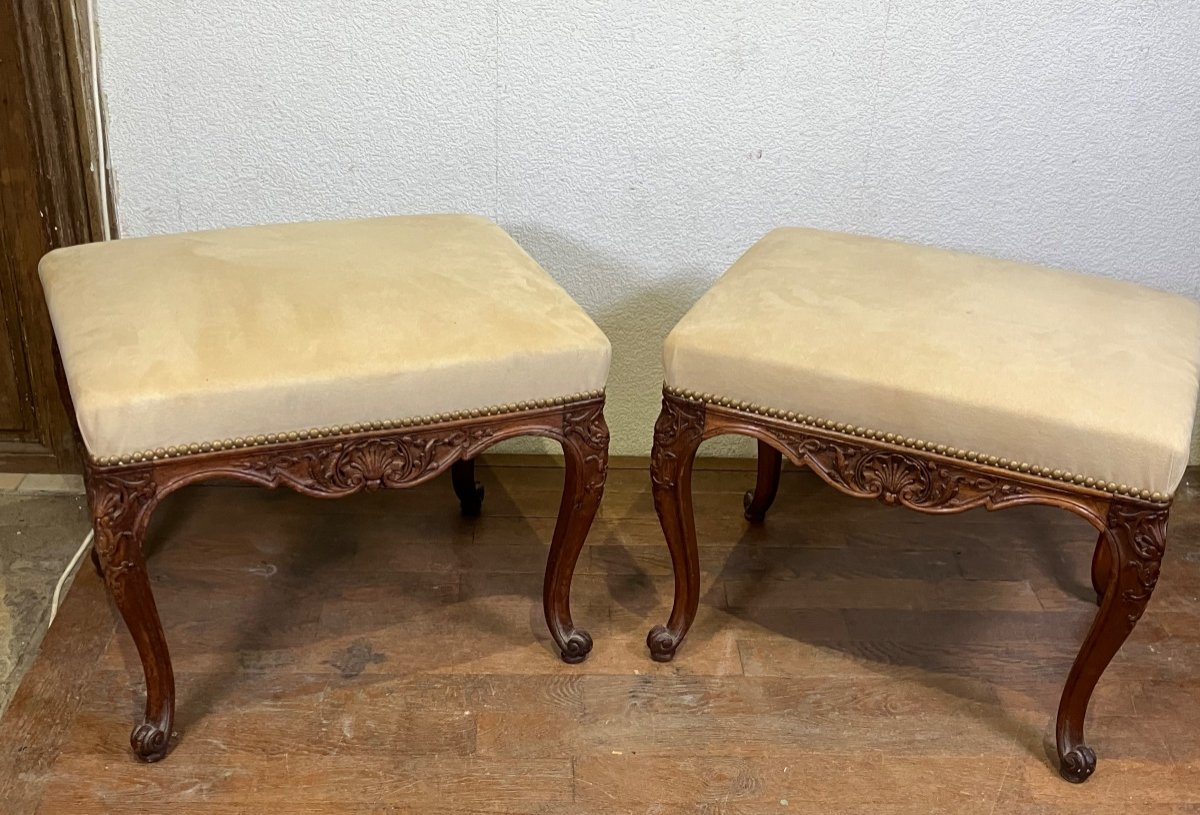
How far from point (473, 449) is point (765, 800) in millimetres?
520

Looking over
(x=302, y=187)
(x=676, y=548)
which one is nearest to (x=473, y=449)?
(x=676, y=548)

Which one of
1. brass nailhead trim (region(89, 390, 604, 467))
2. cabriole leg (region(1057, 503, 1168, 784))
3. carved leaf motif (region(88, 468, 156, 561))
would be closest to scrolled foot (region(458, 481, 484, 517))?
brass nailhead trim (region(89, 390, 604, 467))

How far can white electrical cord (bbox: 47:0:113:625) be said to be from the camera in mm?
1568

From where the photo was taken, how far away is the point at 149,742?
1297 mm

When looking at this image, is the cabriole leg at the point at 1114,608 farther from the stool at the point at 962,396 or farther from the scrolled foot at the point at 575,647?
the scrolled foot at the point at 575,647

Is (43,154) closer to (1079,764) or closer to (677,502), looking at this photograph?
(677,502)

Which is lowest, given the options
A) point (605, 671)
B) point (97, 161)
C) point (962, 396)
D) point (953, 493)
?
point (605, 671)

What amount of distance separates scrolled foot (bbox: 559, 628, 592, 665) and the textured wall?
583 millimetres

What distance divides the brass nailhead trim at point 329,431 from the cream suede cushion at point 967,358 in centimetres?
15

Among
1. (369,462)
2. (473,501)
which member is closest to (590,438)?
(369,462)

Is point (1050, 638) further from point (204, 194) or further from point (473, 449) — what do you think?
point (204, 194)

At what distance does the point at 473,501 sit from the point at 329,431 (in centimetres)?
58

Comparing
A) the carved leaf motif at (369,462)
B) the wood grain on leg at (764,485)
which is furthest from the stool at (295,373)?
the wood grain on leg at (764,485)

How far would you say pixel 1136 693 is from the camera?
150 cm
